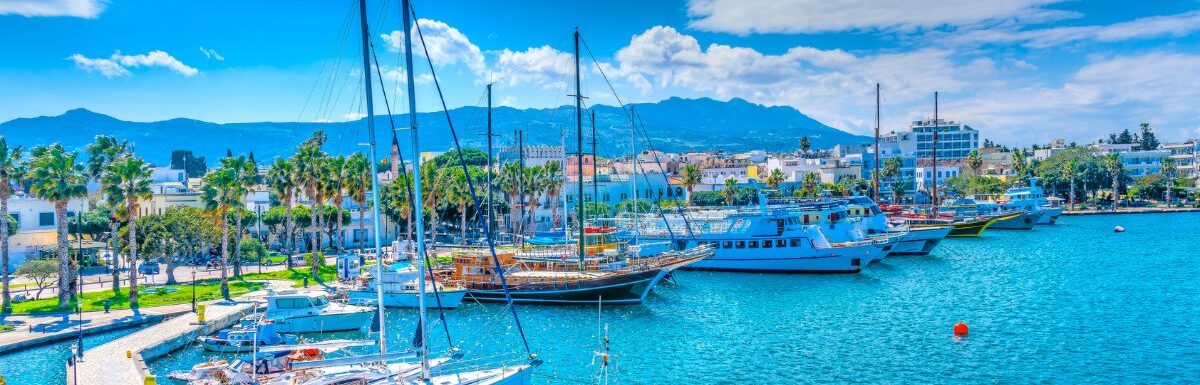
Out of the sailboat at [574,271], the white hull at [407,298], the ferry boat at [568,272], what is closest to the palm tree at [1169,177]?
the sailboat at [574,271]

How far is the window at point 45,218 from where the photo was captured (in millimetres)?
75000

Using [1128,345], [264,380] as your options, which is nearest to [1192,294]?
[1128,345]

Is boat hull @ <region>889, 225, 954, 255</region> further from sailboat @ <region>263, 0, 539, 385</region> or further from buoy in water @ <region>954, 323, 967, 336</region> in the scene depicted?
sailboat @ <region>263, 0, 539, 385</region>

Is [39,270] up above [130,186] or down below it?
below

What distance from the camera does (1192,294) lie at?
190 feet

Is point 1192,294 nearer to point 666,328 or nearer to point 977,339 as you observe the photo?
point 977,339

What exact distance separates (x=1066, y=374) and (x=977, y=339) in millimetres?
6922

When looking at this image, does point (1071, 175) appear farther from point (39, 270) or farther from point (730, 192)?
point (39, 270)

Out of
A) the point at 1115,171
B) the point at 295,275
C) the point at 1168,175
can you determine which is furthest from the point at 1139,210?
the point at 295,275

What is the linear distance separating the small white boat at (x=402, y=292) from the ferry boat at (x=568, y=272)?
5.68 feet

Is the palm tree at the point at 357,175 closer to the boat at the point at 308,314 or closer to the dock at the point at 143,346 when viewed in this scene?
the dock at the point at 143,346

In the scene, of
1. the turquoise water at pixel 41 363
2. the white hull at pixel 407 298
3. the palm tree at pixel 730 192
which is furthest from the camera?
the palm tree at pixel 730 192

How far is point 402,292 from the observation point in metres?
52.3

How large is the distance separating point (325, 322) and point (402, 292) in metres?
7.37
